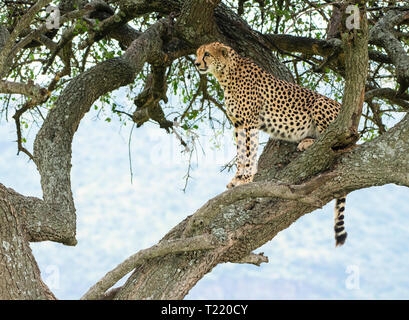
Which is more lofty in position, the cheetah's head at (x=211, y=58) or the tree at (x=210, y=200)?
the cheetah's head at (x=211, y=58)

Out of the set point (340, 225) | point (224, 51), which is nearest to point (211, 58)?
point (224, 51)

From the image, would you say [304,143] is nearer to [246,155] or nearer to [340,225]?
[246,155]

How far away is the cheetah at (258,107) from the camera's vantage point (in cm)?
502

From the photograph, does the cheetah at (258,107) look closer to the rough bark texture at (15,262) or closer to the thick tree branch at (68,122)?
the thick tree branch at (68,122)

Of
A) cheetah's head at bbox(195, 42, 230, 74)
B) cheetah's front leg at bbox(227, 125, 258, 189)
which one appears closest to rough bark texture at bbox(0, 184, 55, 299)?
cheetah's front leg at bbox(227, 125, 258, 189)

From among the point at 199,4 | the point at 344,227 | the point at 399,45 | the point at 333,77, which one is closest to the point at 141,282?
the point at 344,227

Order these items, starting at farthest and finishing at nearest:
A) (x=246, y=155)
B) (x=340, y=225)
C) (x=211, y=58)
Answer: (x=211, y=58)
(x=246, y=155)
(x=340, y=225)

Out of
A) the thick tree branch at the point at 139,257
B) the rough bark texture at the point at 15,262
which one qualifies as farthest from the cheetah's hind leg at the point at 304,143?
the rough bark texture at the point at 15,262

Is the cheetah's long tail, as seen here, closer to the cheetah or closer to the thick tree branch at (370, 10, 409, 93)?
A: the cheetah

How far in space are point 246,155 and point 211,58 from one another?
872 millimetres

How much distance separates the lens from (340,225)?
479 centimetres

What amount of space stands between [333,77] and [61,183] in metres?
4.06

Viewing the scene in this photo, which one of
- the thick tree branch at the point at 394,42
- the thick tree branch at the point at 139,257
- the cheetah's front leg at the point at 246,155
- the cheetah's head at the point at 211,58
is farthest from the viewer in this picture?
the thick tree branch at the point at 394,42
